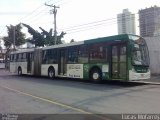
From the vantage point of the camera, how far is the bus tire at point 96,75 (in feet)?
64.7

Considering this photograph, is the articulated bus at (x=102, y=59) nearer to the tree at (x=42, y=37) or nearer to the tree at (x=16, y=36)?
the tree at (x=42, y=37)

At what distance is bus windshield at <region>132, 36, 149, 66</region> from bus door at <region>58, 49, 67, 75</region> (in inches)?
275

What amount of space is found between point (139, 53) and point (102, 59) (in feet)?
8.01

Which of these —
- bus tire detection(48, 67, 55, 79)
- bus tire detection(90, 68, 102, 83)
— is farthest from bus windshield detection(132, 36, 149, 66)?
bus tire detection(48, 67, 55, 79)

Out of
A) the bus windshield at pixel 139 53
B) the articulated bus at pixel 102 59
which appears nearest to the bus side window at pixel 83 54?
the articulated bus at pixel 102 59

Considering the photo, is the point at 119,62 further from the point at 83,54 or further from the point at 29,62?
the point at 29,62

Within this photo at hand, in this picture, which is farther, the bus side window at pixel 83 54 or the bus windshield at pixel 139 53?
the bus side window at pixel 83 54

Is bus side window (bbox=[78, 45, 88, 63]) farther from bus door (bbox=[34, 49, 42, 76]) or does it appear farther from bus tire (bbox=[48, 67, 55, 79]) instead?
bus door (bbox=[34, 49, 42, 76])

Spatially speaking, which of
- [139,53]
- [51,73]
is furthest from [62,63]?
[139,53]

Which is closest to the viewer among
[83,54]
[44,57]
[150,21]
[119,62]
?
[119,62]

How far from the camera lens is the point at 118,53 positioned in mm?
18344

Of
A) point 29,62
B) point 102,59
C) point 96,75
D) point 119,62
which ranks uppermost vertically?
point 29,62

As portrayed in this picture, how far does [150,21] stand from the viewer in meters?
33.3

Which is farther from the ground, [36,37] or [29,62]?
[36,37]
